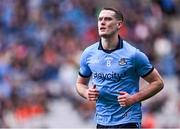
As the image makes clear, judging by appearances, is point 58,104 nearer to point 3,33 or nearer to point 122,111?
point 3,33

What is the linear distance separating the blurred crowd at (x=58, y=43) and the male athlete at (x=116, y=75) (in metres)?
5.65

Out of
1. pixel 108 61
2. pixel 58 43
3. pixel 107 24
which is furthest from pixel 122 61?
pixel 58 43

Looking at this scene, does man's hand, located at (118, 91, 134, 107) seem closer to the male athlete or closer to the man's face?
the male athlete

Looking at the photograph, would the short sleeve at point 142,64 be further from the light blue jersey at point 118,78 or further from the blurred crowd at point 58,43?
the blurred crowd at point 58,43

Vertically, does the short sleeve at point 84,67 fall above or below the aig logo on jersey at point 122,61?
below

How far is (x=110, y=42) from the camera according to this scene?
8.38 metres

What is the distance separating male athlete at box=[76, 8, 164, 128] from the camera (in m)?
8.30

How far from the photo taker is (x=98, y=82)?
8.38 meters

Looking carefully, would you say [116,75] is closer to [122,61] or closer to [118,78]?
[118,78]

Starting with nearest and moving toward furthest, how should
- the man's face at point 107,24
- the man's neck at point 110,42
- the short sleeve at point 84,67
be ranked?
the man's face at point 107,24 → the man's neck at point 110,42 → the short sleeve at point 84,67

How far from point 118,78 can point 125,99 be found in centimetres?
31

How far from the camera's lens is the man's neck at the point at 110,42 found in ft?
27.5

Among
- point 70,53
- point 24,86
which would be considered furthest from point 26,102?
point 70,53

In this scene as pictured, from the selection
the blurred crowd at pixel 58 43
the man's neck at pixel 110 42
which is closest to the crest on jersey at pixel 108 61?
the man's neck at pixel 110 42
